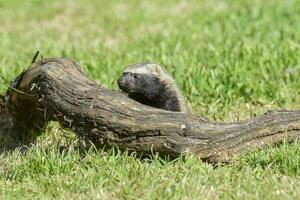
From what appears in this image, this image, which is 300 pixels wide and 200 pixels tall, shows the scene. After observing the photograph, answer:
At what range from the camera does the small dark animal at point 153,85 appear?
17.8ft

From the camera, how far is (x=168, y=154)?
4.99 meters

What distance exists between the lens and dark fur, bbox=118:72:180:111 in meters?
5.44

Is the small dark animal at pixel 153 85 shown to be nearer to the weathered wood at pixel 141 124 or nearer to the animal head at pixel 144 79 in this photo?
the animal head at pixel 144 79

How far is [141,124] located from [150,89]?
539 mm

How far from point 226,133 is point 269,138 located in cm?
29

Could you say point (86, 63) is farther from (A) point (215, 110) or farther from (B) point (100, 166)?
(B) point (100, 166)

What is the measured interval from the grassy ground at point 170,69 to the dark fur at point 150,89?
57 centimetres

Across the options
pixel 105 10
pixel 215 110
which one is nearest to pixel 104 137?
pixel 215 110

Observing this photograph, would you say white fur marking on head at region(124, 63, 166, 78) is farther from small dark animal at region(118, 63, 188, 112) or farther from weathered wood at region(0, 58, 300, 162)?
weathered wood at region(0, 58, 300, 162)

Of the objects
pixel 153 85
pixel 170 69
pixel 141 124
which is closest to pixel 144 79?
pixel 153 85

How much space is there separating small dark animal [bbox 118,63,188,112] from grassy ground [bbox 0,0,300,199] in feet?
1.87

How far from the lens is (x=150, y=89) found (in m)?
5.49

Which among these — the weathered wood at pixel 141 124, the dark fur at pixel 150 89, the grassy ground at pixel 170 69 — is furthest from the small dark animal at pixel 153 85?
the grassy ground at pixel 170 69

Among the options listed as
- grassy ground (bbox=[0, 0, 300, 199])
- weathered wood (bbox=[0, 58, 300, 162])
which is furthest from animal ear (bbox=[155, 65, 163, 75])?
grassy ground (bbox=[0, 0, 300, 199])
